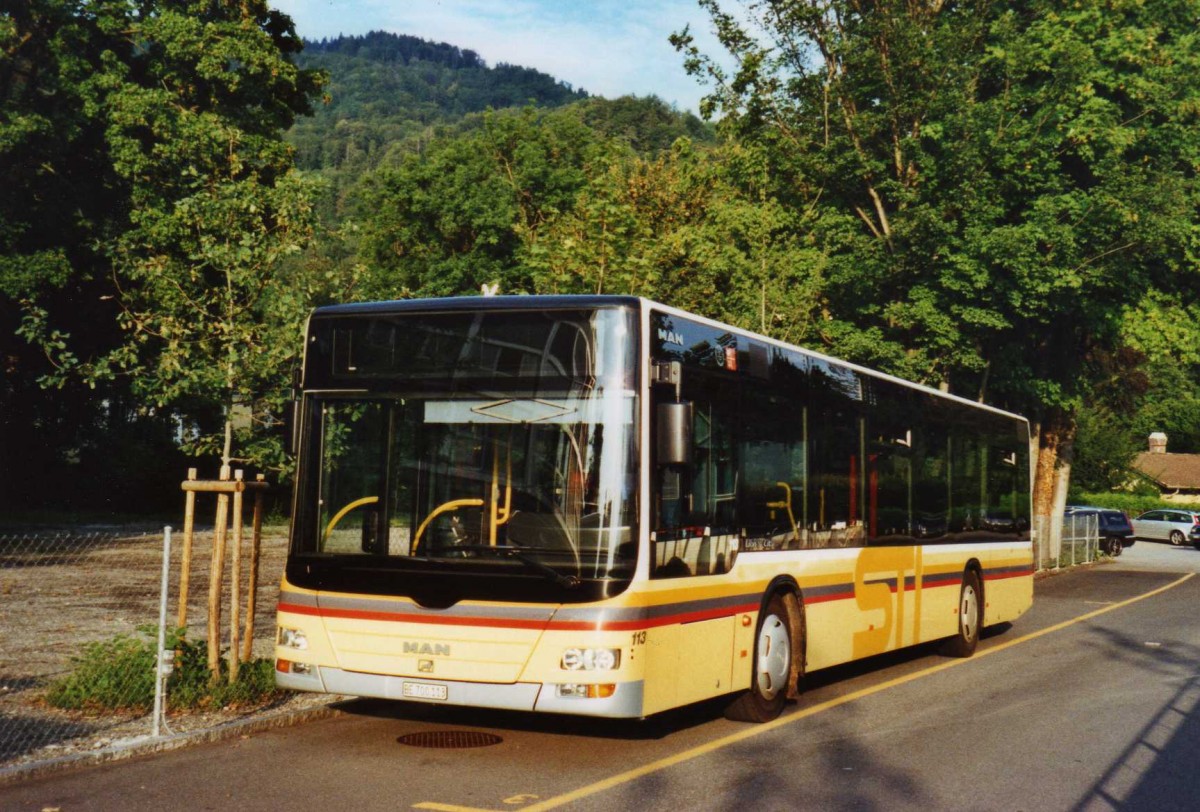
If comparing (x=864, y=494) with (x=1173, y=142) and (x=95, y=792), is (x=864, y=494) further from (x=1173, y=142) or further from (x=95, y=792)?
(x=1173, y=142)

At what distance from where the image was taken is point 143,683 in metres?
10.4

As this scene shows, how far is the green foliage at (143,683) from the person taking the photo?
33.8 ft

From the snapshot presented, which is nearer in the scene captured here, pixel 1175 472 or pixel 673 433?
pixel 673 433

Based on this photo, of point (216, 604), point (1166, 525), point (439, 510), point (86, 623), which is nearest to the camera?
point (439, 510)

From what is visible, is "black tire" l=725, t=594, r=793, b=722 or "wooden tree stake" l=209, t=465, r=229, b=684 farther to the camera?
"black tire" l=725, t=594, r=793, b=722

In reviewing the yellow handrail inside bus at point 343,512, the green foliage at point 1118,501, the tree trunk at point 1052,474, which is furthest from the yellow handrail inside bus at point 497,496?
the green foliage at point 1118,501

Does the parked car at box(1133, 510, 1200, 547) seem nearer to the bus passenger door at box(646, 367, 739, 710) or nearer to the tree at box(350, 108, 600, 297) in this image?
the tree at box(350, 108, 600, 297)

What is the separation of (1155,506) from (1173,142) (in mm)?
50850

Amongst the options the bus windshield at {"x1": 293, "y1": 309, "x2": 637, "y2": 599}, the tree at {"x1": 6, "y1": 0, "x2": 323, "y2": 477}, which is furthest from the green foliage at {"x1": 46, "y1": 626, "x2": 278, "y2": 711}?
the tree at {"x1": 6, "y1": 0, "x2": 323, "y2": 477}

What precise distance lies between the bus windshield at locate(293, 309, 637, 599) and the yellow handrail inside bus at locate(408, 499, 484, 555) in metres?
0.01

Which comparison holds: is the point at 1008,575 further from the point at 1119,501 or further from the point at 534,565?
the point at 1119,501

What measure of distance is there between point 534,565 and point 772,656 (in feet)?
9.85

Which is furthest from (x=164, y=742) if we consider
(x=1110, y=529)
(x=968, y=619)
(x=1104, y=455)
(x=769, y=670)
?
(x=1104, y=455)

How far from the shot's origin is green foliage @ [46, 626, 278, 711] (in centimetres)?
1030
